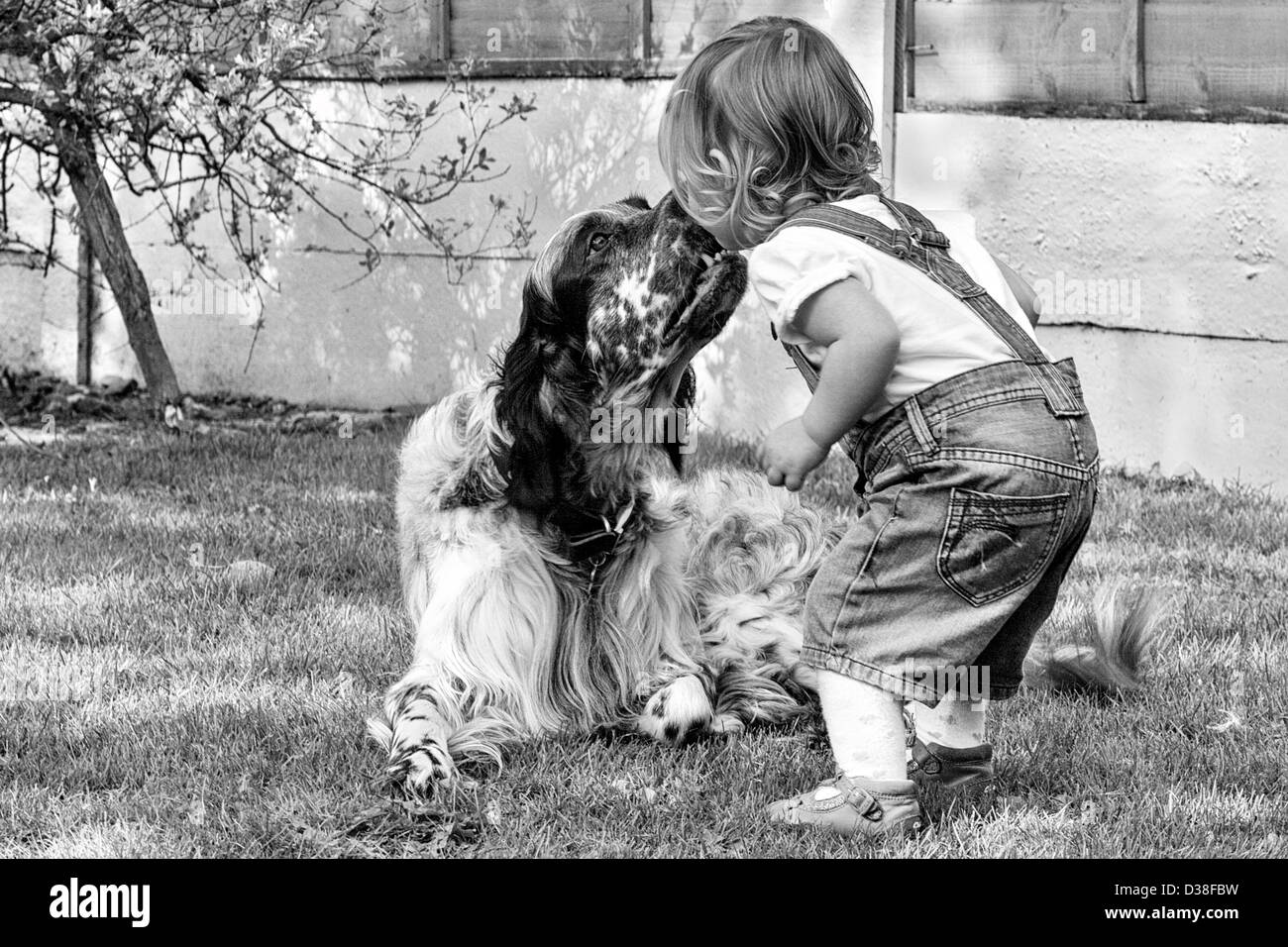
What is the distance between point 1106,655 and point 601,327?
1.64 metres

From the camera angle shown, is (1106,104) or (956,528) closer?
(956,528)

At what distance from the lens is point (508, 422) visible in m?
3.79

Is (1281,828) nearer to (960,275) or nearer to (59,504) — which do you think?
(960,275)

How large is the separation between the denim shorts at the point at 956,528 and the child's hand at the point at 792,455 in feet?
0.73

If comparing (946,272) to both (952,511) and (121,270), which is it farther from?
(121,270)

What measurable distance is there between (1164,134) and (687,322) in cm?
410

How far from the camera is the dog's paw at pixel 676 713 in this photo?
3.83 meters

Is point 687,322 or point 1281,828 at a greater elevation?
point 687,322

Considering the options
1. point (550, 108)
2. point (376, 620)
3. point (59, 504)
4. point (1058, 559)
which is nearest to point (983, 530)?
point (1058, 559)

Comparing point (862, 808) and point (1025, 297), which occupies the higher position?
point (1025, 297)

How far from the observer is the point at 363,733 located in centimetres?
372

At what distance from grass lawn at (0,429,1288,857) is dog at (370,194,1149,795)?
0.44 feet
